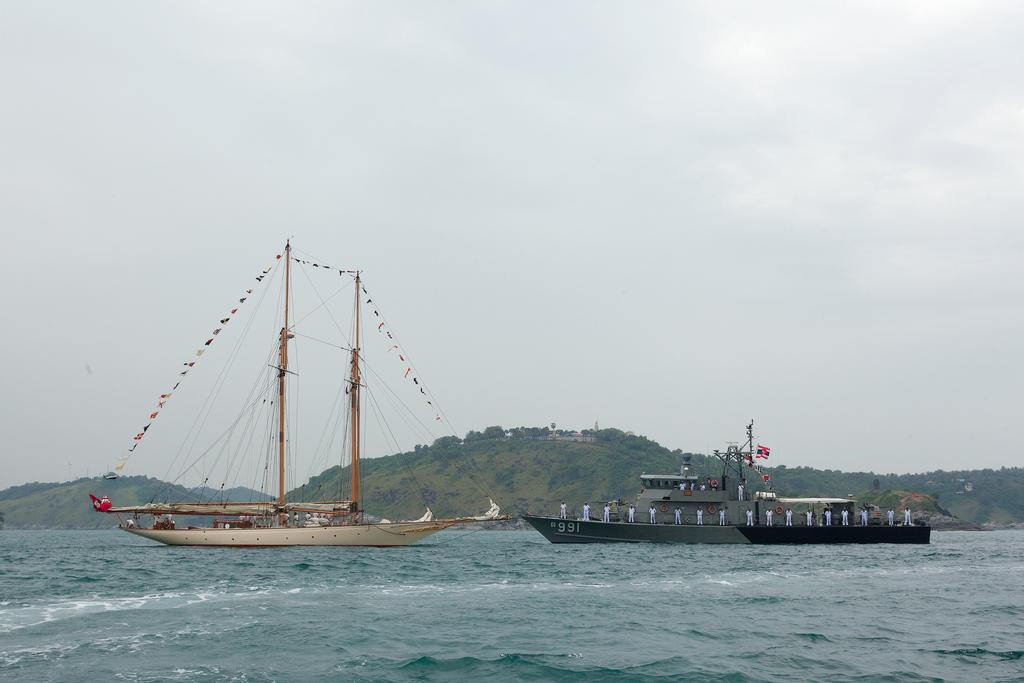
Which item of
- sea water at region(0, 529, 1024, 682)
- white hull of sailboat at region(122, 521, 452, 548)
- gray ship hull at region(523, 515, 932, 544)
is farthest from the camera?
gray ship hull at region(523, 515, 932, 544)

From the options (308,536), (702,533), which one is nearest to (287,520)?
(308,536)

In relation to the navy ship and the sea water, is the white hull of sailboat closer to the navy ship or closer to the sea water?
Result: the navy ship

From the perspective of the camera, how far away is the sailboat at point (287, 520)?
81125mm

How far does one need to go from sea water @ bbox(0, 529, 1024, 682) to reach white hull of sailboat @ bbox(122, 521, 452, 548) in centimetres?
2312

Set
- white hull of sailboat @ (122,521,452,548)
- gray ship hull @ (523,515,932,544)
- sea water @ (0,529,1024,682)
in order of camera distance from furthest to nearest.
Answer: gray ship hull @ (523,515,932,544)
white hull of sailboat @ (122,521,452,548)
sea water @ (0,529,1024,682)

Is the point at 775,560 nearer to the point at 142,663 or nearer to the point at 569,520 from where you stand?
the point at 569,520

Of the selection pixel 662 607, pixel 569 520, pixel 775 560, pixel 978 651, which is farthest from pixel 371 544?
pixel 978 651

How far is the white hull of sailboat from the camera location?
80.7 m

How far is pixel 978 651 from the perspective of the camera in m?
26.3

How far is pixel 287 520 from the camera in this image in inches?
3457

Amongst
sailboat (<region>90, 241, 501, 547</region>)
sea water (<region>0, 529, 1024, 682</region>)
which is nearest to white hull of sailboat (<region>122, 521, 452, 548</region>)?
sailboat (<region>90, 241, 501, 547</region>)

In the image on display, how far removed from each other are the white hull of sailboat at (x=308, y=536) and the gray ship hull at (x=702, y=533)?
14333 mm

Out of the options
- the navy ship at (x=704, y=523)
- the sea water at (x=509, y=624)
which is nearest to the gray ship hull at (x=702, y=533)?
the navy ship at (x=704, y=523)

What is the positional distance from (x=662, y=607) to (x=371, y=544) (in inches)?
2027
